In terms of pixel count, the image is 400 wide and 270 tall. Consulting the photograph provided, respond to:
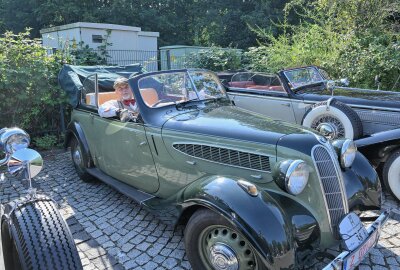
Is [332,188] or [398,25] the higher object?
[398,25]

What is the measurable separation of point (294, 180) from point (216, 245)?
Result: 800 mm

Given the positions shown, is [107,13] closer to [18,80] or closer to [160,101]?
[18,80]

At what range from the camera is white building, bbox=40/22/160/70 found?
41.7ft

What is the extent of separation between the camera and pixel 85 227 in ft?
13.2

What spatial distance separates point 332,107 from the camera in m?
5.28

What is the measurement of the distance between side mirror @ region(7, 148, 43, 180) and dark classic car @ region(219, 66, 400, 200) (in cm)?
311

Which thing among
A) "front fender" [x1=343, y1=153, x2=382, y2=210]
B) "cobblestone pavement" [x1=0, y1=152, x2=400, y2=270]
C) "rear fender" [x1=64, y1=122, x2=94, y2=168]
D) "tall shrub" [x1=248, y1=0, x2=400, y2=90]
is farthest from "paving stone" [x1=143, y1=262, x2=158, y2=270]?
"tall shrub" [x1=248, y1=0, x2=400, y2=90]

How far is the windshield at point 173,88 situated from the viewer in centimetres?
396

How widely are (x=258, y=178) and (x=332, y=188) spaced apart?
619mm

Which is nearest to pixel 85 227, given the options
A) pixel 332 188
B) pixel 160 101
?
pixel 160 101

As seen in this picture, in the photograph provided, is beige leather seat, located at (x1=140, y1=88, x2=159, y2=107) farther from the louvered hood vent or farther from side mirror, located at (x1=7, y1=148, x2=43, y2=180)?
side mirror, located at (x1=7, y1=148, x2=43, y2=180)

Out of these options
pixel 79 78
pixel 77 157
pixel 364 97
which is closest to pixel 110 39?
pixel 79 78

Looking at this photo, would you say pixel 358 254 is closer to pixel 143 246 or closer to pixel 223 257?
pixel 223 257

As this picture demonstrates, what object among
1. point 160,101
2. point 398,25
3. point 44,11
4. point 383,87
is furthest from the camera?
point 44,11
